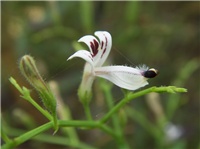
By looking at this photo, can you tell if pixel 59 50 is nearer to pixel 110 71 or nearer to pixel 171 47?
pixel 171 47

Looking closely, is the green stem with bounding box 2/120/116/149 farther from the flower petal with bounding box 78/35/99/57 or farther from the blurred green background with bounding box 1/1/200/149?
the blurred green background with bounding box 1/1/200/149

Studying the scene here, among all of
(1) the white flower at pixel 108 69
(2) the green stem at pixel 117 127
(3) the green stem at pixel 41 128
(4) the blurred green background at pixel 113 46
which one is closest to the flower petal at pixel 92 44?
(1) the white flower at pixel 108 69

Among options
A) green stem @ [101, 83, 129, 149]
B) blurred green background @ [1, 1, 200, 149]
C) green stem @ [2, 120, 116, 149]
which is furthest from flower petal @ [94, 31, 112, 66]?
blurred green background @ [1, 1, 200, 149]

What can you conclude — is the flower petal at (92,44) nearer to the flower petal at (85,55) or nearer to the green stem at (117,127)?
the flower petal at (85,55)

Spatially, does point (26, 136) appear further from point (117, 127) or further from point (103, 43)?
point (117, 127)

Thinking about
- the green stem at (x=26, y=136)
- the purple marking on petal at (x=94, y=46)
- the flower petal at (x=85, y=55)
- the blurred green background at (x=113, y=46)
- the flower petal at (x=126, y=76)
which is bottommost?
the green stem at (x=26, y=136)

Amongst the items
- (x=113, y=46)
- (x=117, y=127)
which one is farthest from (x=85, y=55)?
(x=113, y=46)
